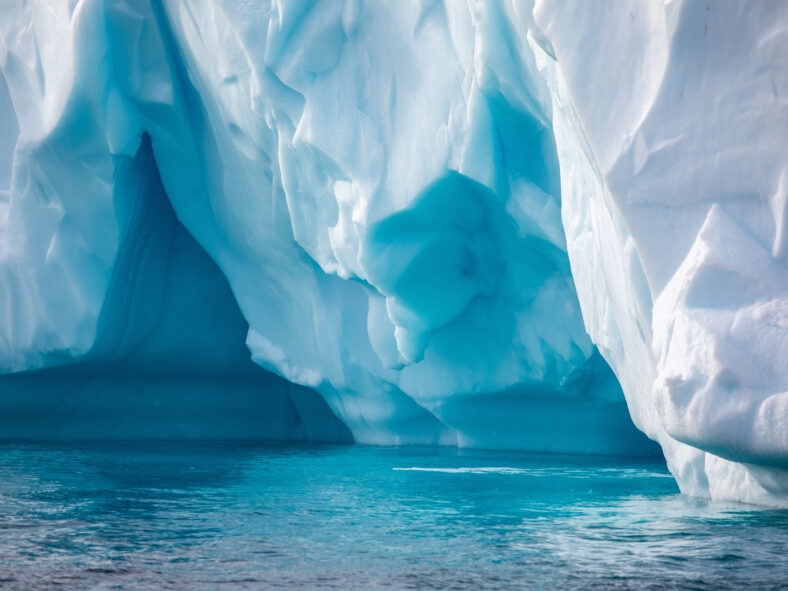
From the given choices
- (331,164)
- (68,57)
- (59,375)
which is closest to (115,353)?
(59,375)

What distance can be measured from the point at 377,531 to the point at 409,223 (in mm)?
3620

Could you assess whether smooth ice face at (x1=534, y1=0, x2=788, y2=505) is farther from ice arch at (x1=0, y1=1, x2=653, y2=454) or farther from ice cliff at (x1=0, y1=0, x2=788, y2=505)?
ice arch at (x1=0, y1=1, x2=653, y2=454)

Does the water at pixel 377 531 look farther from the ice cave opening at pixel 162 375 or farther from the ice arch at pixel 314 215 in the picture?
the ice cave opening at pixel 162 375

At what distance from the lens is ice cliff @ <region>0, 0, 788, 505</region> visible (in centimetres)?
348

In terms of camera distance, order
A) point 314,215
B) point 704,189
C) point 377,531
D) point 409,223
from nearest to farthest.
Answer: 1. point 704,189
2. point 377,531
3. point 409,223
4. point 314,215

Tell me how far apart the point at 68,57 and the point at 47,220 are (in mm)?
1461

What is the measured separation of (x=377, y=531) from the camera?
3660 mm

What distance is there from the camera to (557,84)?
5.09m

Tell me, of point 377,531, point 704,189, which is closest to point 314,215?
point 377,531

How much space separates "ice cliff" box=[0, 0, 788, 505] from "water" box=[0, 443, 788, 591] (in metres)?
0.39

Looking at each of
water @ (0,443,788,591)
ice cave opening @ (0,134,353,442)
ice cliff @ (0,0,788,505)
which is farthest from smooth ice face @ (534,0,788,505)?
ice cave opening @ (0,134,353,442)

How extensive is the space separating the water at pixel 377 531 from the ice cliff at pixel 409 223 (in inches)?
15.5

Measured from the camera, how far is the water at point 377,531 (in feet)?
9.02

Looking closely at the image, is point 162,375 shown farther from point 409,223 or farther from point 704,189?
point 704,189
